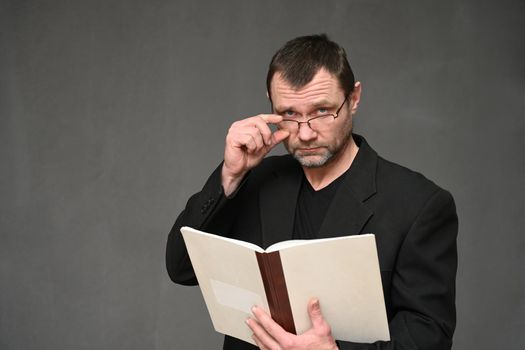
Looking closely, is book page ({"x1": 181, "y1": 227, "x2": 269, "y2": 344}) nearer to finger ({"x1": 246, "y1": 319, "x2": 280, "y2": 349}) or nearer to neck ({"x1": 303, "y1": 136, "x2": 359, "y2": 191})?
finger ({"x1": 246, "y1": 319, "x2": 280, "y2": 349})

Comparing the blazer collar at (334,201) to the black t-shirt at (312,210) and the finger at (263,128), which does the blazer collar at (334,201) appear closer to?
the black t-shirt at (312,210)

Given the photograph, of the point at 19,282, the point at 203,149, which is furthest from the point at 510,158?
the point at 19,282

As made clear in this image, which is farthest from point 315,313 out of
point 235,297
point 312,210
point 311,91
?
point 311,91

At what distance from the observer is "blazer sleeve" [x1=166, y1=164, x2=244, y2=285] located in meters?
2.22

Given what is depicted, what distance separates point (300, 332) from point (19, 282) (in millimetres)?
2475

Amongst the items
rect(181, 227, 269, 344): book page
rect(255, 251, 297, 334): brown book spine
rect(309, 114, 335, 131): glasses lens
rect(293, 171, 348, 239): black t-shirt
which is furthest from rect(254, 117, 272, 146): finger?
rect(255, 251, 297, 334): brown book spine

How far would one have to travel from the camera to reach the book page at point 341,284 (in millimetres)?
1713

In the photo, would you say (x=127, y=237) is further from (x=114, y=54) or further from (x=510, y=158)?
(x=510, y=158)

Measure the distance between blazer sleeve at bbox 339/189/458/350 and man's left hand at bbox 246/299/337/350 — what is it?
0.15m

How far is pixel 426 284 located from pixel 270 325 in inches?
17.1

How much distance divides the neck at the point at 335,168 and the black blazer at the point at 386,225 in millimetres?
40

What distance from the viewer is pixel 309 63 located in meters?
2.18

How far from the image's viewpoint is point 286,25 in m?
3.88

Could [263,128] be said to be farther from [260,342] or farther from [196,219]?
[260,342]
